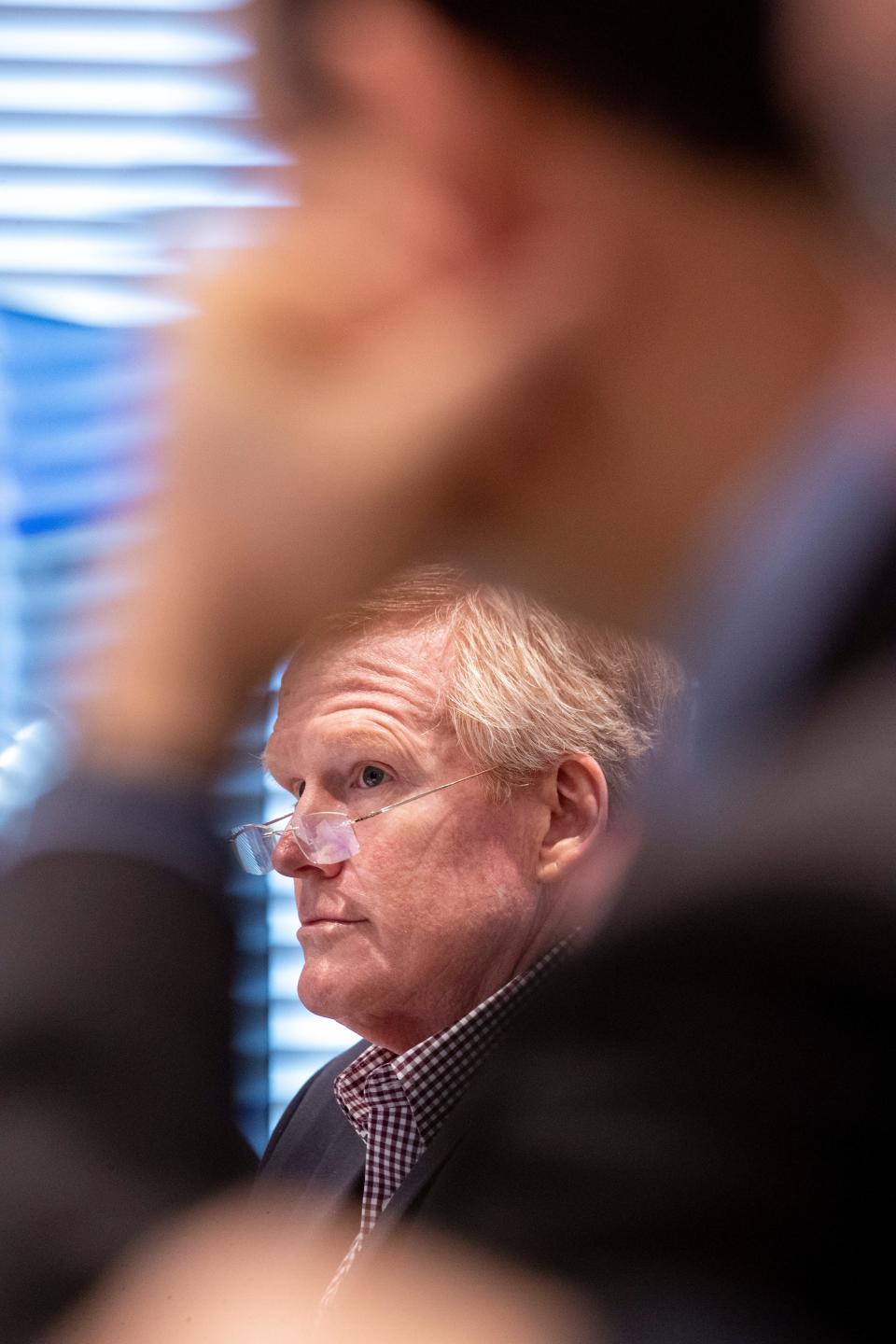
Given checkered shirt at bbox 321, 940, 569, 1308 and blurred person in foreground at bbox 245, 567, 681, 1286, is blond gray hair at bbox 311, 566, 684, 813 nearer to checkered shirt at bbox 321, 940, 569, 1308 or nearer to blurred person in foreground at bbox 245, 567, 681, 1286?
blurred person in foreground at bbox 245, 567, 681, 1286

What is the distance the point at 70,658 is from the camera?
1.11 ft

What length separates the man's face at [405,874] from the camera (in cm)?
144

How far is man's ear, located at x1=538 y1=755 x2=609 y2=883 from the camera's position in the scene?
4.69 ft

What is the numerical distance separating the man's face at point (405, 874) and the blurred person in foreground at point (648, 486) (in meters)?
1.11

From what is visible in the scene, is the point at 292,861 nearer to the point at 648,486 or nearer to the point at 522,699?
the point at 522,699

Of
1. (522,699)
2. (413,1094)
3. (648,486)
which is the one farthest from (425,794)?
(648,486)

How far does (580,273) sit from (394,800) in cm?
122

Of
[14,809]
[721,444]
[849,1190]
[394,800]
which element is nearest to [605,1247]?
[849,1190]

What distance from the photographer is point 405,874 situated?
1443 mm

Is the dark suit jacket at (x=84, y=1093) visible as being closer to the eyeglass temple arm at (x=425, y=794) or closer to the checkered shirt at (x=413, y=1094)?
the checkered shirt at (x=413, y=1094)

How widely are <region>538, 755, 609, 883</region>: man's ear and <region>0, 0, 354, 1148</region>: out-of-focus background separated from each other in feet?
1.00

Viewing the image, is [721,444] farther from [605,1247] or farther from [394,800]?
[394,800]

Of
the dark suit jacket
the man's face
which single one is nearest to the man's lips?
the man's face

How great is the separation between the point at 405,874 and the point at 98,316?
1.01m
